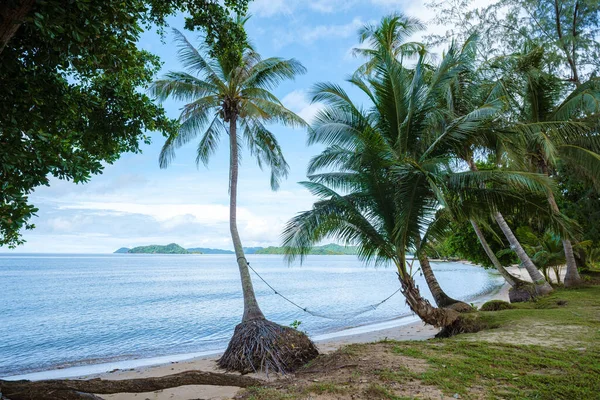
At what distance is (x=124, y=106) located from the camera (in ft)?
15.1

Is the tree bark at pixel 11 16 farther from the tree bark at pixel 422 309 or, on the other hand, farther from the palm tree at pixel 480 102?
the palm tree at pixel 480 102

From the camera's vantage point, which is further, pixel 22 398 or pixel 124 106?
pixel 124 106

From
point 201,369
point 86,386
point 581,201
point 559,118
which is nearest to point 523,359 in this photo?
point 86,386

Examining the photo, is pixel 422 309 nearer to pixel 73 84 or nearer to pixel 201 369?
pixel 201 369

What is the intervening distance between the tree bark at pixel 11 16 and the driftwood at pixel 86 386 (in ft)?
11.0

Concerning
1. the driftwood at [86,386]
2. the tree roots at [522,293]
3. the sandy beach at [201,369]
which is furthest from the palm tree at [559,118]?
the driftwood at [86,386]

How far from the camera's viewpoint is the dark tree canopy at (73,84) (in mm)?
3281

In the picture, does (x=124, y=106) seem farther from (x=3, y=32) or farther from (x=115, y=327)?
(x=115, y=327)

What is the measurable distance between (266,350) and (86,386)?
360 cm

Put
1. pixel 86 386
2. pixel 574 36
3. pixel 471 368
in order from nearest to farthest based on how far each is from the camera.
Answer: pixel 86 386, pixel 471 368, pixel 574 36

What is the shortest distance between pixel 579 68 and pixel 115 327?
20.1 m

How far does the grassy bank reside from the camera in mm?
4035

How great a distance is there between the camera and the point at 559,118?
40.6 ft

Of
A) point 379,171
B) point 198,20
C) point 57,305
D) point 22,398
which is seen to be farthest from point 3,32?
point 57,305
